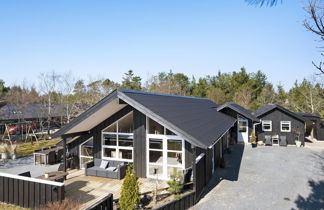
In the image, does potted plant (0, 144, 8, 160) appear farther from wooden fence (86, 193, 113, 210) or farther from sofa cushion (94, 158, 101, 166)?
wooden fence (86, 193, 113, 210)

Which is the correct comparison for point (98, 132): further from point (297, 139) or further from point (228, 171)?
point (297, 139)

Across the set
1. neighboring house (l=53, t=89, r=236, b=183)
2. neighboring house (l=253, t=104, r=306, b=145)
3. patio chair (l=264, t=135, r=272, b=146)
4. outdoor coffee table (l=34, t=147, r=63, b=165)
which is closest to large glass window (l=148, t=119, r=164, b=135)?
neighboring house (l=53, t=89, r=236, b=183)

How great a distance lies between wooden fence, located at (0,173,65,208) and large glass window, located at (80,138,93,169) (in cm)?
434

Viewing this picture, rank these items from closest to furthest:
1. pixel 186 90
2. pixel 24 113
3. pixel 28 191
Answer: pixel 28 191 → pixel 24 113 → pixel 186 90

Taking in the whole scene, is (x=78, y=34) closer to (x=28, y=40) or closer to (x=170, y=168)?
(x=28, y=40)

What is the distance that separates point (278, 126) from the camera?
2023 centimetres

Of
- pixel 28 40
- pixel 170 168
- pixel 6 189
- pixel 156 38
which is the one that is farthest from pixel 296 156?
pixel 28 40

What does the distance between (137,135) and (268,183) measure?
261 inches

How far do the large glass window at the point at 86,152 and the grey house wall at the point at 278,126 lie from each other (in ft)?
53.6

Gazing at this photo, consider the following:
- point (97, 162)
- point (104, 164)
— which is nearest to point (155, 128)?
point (104, 164)

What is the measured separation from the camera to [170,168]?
9805mm

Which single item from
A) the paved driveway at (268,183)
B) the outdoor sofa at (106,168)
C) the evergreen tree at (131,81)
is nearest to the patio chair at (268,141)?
the paved driveway at (268,183)

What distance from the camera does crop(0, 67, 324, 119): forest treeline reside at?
30875mm

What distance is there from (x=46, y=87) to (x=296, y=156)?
31591mm
